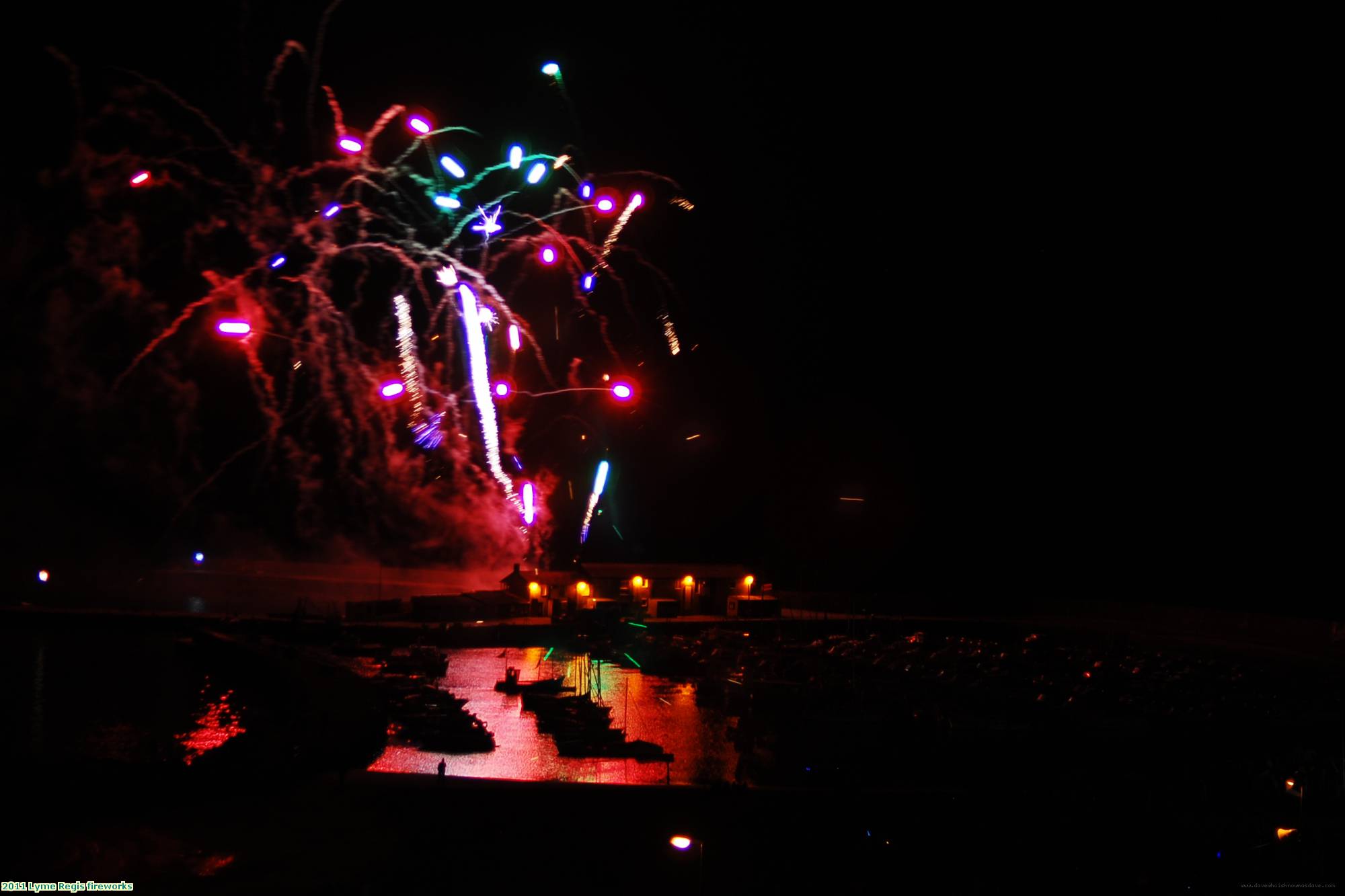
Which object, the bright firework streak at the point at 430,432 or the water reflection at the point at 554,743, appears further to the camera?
the bright firework streak at the point at 430,432

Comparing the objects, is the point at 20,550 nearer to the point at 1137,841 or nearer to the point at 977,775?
the point at 977,775

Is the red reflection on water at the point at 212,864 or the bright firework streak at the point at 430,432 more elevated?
the bright firework streak at the point at 430,432

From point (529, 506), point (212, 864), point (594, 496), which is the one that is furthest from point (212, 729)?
point (594, 496)

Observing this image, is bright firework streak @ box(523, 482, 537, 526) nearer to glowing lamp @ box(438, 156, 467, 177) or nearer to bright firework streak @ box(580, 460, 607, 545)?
bright firework streak @ box(580, 460, 607, 545)

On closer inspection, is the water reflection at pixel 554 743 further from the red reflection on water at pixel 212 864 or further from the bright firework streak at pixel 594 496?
the bright firework streak at pixel 594 496

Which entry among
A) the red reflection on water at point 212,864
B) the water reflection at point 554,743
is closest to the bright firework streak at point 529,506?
the water reflection at point 554,743

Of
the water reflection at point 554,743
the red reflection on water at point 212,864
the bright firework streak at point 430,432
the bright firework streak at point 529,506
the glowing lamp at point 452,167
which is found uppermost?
the glowing lamp at point 452,167
